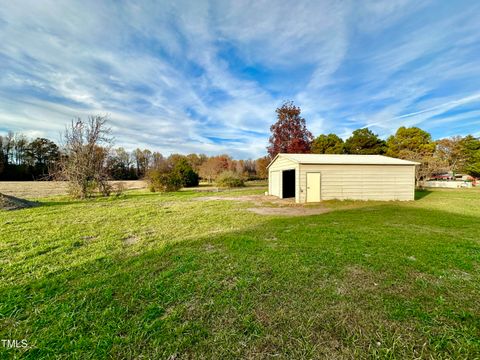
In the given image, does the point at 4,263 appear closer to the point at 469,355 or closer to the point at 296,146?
the point at 469,355

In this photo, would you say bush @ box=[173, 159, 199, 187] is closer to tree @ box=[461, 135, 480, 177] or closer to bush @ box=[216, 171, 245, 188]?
bush @ box=[216, 171, 245, 188]

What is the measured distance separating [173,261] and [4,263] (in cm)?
284

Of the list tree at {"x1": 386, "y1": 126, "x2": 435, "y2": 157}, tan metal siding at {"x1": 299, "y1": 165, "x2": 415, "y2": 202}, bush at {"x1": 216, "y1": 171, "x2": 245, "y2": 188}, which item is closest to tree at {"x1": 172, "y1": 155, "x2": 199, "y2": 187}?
bush at {"x1": 216, "y1": 171, "x2": 245, "y2": 188}

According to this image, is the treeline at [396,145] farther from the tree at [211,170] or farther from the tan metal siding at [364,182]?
the tree at [211,170]

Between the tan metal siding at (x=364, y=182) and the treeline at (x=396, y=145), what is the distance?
9.92 metres

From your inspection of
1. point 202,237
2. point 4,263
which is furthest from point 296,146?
point 4,263

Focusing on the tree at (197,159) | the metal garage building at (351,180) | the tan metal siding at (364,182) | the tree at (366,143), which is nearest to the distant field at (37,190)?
the metal garage building at (351,180)

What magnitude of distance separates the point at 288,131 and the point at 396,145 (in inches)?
662

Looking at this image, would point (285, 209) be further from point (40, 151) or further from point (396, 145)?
point (40, 151)

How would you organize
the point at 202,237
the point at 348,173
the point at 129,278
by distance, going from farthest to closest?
the point at 348,173 < the point at 202,237 < the point at 129,278

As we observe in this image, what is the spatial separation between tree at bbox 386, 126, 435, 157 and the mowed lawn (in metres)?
27.5

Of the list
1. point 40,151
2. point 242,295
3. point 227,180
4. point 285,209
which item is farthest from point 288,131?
point 40,151

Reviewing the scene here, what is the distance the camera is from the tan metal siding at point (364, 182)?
1132 cm

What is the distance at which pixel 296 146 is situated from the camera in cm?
2112
